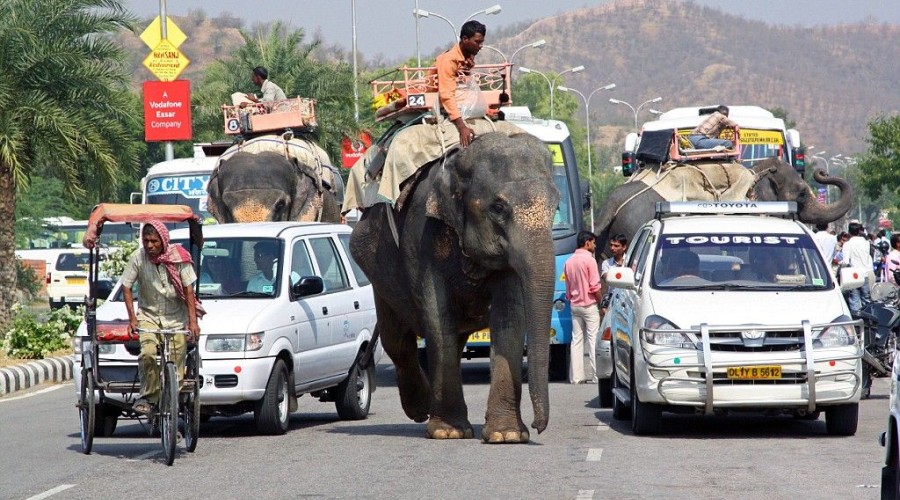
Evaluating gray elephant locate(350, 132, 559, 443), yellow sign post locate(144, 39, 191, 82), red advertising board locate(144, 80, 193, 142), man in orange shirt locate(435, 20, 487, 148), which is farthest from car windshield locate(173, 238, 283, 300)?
yellow sign post locate(144, 39, 191, 82)

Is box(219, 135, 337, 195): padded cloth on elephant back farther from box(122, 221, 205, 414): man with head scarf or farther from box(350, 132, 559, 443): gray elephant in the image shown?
box(122, 221, 205, 414): man with head scarf

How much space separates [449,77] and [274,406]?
10.4ft

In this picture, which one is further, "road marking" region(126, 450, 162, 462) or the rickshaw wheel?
the rickshaw wheel

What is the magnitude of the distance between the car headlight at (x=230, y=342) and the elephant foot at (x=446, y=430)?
65.8 inches

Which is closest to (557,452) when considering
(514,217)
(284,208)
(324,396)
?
(514,217)

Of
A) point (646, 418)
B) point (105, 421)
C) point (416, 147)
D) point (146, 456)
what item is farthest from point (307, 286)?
point (646, 418)

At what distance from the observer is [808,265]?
14.8 meters

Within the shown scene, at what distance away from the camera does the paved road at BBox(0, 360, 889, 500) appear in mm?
10672

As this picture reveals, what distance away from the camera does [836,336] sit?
1369cm

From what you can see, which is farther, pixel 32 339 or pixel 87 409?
pixel 32 339

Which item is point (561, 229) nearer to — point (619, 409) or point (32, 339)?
point (619, 409)

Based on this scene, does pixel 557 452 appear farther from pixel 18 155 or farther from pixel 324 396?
pixel 18 155

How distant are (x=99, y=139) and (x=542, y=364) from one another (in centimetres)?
1551

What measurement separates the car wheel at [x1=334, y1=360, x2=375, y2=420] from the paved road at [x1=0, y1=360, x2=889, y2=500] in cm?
21
